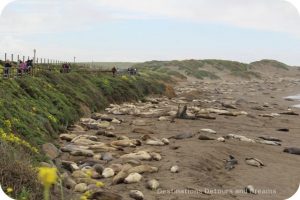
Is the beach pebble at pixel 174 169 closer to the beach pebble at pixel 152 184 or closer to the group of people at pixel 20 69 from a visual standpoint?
the beach pebble at pixel 152 184

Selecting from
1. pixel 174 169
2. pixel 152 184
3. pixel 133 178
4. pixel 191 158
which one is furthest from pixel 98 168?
pixel 191 158

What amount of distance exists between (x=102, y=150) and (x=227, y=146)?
4.24m

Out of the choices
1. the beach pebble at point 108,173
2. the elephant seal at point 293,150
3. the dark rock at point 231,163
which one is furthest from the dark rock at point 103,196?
the elephant seal at point 293,150

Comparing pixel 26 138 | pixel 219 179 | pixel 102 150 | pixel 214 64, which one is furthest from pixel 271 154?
pixel 214 64

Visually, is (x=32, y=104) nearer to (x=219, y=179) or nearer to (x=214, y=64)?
(x=219, y=179)

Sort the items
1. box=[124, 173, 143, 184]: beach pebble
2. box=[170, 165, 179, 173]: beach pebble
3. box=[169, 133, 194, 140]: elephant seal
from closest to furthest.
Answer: box=[124, 173, 143, 184]: beach pebble → box=[170, 165, 179, 173]: beach pebble → box=[169, 133, 194, 140]: elephant seal

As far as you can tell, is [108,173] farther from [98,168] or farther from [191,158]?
[191,158]

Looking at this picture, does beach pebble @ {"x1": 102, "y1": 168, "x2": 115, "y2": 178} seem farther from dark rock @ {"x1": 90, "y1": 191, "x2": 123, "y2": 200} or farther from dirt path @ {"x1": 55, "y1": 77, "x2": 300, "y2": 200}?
dark rock @ {"x1": 90, "y1": 191, "x2": 123, "y2": 200}

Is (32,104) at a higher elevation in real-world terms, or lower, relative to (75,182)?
higher

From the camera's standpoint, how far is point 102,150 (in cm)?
1327

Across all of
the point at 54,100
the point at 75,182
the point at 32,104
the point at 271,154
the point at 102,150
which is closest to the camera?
the point at 75,182

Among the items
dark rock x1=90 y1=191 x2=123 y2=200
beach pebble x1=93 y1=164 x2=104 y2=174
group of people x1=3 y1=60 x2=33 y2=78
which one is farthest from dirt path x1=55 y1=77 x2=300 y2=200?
group of people x1=3 y1=60 x2=33 y2=78

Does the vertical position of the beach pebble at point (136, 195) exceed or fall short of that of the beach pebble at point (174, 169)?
it falls short

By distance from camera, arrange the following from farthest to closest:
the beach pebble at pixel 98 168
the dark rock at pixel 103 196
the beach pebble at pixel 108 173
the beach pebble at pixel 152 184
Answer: the beach pebble at pixel 98 168 < the beach pebble at pixel 108 173 < the beach pebble at pixel 152 184 < the dark rock at pixel 103 196
